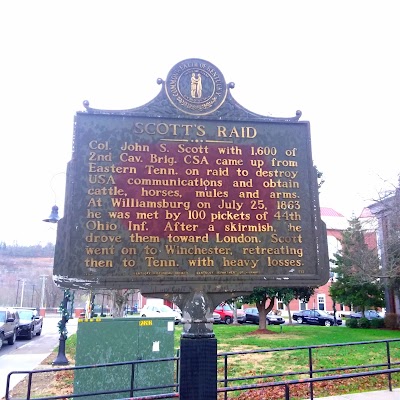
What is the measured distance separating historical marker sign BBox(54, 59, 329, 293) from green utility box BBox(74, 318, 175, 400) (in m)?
4.18

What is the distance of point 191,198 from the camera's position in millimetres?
4438

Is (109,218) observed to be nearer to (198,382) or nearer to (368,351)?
(198,382)

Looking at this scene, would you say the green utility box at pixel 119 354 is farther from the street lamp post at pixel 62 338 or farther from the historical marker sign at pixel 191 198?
the street lamp post at pixel 62 338

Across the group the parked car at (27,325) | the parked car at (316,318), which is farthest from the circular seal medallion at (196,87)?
the parked car at (316,318)

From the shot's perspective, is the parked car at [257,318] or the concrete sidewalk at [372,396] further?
the parked car at [257,318]

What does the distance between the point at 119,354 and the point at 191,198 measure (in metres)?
4.65

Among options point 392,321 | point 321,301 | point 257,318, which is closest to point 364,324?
point 392,321

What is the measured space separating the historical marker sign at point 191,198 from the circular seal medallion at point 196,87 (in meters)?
0.01

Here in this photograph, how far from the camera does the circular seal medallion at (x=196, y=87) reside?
458cm

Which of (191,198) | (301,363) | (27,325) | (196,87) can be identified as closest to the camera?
(191,198)

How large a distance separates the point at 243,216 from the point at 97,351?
484cm

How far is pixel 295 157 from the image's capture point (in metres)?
4.76

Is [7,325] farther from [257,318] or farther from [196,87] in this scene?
[257,318]

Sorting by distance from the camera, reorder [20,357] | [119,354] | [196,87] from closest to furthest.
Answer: [196,87]
[119,354]
[20,357]
